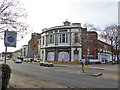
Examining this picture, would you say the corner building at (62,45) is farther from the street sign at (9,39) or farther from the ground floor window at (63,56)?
the street sign at (9,39)

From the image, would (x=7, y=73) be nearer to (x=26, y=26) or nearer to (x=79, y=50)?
(x=26, y=26)

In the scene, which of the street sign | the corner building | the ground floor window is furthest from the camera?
the ground floor window

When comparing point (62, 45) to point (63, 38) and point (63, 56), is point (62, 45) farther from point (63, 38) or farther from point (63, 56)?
point (63, 56)

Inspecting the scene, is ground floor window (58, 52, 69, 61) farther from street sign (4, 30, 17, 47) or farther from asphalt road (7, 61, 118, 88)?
street sign (4, 30, 17, 47)

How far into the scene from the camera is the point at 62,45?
39062 mm

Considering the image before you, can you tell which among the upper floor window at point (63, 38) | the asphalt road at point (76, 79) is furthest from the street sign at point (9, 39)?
the upper floor window at point (63, 38)

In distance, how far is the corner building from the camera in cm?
3728

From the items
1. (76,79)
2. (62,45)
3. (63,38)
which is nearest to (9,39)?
(76,79)

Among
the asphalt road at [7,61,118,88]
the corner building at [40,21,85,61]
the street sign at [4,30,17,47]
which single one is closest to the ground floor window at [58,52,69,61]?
the corner building at [40,21,85,61]

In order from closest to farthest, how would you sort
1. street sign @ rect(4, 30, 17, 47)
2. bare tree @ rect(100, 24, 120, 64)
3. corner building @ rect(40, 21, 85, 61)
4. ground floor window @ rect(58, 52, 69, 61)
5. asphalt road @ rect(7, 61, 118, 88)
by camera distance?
street sign @ rect(4, 30, 17, 47)
asphalt road @ rect(7, 61, 118, 88)
bare tree @ rect(100, 24, 120, 64)
corner building @ rect(40, 21, 85, 61)
ground floor window @ rect(58, 52, 69, 61)

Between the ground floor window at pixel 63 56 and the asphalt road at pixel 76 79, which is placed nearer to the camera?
the asphalt road at pixel 76 79

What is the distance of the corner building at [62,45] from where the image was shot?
37.3 meters

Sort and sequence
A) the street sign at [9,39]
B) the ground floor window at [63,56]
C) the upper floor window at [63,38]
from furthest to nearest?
the upper floor window at [63,38]
the ground floor window at [63,56]
the street sign at [9,39]

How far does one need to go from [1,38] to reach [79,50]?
94.1 feet
